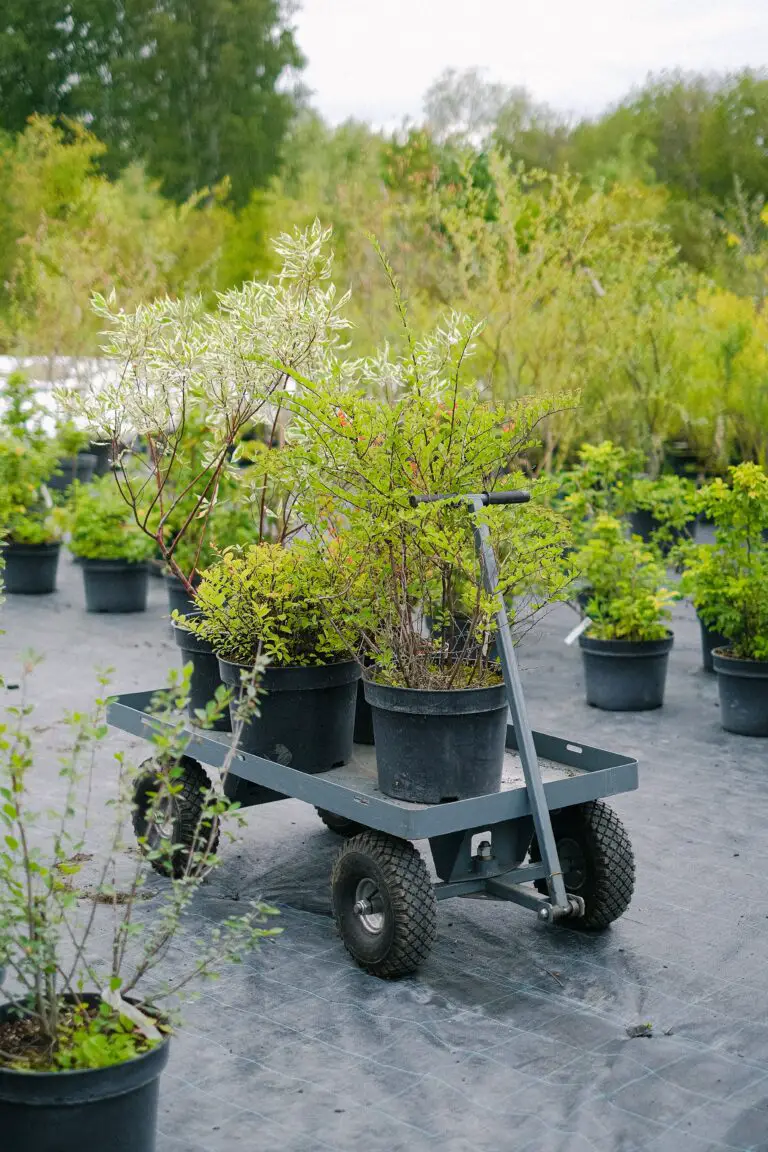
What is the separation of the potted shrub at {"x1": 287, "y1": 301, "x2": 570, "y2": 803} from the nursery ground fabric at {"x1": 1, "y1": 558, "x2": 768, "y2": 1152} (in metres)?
0.56

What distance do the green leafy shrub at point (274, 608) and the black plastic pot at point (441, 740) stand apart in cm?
39

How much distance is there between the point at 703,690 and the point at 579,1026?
4034mm

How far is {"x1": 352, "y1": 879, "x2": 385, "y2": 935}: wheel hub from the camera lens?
12.1 feet

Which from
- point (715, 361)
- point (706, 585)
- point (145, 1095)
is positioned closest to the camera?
point (145, 1095)

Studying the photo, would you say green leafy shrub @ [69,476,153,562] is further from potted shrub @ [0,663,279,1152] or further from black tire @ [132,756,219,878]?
potted shrub @ [0,663,279,1152]

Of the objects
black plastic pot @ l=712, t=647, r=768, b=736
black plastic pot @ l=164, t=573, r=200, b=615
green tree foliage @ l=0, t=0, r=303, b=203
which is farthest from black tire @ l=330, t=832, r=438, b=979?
green tree foliage @ l=0, t=0, r=303, b=203

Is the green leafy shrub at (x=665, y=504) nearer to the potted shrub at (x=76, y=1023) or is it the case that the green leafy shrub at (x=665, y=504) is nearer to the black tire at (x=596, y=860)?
the black tire at (x=596, y=860)

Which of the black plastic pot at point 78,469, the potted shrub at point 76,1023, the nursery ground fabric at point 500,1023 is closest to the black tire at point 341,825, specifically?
the nursery ground fabric at point 500,1023

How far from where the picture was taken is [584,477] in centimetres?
774

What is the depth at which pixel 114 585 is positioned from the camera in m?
9.26

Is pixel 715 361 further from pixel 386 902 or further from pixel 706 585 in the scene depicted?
pixel 386 902

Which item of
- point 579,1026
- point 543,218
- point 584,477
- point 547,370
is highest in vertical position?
point 543,218

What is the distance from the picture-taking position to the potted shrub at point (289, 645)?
4.03m

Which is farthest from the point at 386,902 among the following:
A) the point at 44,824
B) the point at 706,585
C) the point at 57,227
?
the point at 57,227
